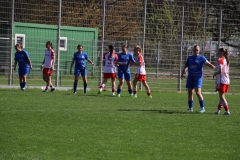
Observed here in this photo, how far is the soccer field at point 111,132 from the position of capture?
9.73 m

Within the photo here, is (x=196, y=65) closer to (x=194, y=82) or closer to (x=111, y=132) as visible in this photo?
(x=194, y=82)

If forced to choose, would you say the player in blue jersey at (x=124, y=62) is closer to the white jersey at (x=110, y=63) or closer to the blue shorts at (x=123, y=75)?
the blue shorts at (x=123, y=75)

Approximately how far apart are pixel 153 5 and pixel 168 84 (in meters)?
4.24

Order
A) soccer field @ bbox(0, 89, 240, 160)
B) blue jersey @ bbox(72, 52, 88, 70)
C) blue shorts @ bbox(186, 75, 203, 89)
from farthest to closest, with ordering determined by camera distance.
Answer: blue jersey @ bbox(72, 52, 88, 70) < blue shorts @ bbox(186, 75, 203, 89) < soccer field @ bbox(0, 89, 240, 160)

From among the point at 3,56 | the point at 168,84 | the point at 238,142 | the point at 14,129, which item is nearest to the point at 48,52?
the point at 3,56

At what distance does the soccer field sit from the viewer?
31.9 feet

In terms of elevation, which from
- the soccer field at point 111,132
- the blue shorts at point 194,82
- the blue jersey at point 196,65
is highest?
the blue jersey at point 196,65

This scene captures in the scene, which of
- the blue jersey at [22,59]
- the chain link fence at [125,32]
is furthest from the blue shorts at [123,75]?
the chain link fence at [125,32]

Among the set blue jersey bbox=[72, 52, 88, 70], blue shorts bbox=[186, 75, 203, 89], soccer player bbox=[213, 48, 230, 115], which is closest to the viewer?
soccer player bbox=[213, 48, 230, 115]

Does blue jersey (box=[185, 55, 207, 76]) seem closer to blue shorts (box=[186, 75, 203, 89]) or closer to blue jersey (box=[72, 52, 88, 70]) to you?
blue shorts (box=[186, 75, 203, 89])

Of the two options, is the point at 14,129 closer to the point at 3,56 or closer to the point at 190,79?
the point at 190,79

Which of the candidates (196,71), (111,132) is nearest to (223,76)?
(196,71)

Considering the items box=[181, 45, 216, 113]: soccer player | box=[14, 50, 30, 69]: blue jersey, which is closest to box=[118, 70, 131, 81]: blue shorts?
box=[14, 50, 30, 69]: blue jersey

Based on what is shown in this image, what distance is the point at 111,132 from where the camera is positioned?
12031 millimetres
